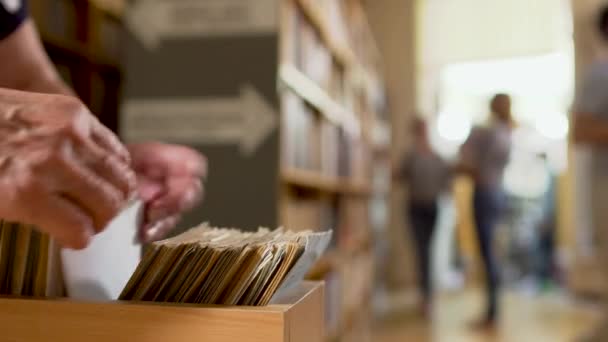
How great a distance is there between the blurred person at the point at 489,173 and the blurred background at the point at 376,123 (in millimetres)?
48

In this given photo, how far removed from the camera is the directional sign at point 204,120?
1.71m

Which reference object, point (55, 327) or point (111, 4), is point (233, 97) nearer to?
point (111, 4)

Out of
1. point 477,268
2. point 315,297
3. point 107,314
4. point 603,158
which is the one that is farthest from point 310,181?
point 477,268

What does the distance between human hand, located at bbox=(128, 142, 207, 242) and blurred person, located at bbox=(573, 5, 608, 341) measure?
1.34m

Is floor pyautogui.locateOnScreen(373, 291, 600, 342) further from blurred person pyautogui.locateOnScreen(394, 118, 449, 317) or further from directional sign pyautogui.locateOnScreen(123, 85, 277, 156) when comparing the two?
directional sign pyautogui.locateOnScreen(123, 85, 277, 156)

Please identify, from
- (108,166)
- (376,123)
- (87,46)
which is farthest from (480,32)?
(108,166)

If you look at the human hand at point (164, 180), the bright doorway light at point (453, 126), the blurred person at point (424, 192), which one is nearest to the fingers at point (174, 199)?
the human hand at point (164, 180)

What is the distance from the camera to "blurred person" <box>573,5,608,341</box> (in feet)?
5.74

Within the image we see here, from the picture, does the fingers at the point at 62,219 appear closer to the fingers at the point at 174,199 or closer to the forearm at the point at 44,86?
the fingers at the point at 174,199

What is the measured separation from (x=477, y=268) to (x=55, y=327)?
5.21 m

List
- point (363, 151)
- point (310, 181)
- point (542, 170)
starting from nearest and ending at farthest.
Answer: point (310, 181)
point (363, 151)
point (542, 170)

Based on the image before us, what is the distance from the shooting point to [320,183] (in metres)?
2.30

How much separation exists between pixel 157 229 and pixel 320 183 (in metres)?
1.50

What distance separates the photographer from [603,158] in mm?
1785
